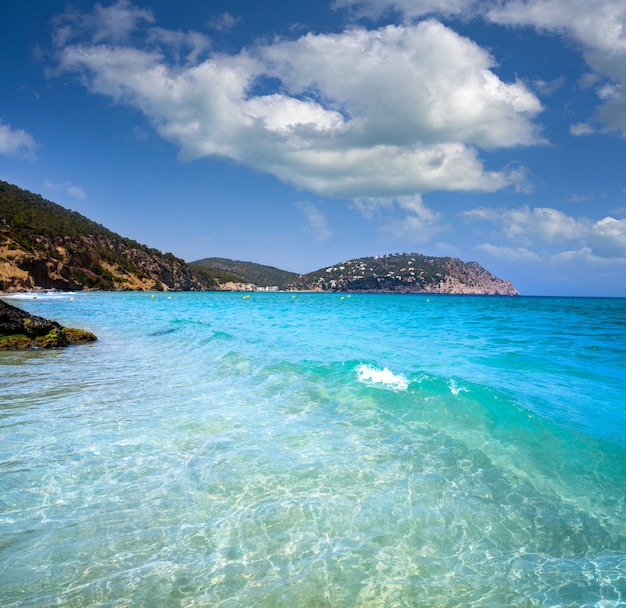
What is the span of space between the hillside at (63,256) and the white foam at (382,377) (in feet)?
293

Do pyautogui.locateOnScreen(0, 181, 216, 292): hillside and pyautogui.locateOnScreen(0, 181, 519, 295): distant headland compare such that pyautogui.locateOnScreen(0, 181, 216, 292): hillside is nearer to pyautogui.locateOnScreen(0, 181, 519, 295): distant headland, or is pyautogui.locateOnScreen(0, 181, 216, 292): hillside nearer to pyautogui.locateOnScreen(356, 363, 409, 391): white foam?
pyautogui.locateOnScreen(0, 181, 519, 295): distant headland

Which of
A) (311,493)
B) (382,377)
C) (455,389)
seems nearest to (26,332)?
(382,377)

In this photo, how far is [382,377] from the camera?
10.9 m

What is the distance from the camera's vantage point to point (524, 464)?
5.91 metres

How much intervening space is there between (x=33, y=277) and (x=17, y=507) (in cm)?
10360

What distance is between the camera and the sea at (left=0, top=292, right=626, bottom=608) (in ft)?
11.0

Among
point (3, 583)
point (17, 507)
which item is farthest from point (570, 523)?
point (17, 507)

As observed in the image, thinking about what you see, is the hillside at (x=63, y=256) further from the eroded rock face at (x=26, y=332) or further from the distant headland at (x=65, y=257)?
the eroded rock face at (x=26, y=332)

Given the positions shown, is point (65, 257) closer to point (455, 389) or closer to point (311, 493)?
point (455, 389)

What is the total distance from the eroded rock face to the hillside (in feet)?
252

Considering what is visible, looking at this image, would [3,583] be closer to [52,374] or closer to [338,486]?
[338,486]

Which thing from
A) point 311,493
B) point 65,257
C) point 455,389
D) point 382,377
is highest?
point 65,257

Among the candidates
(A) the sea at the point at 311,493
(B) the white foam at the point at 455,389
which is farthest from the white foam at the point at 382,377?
(B) the white foam at the point at 455,389

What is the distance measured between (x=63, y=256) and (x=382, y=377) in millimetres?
112557
